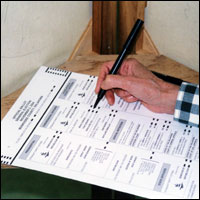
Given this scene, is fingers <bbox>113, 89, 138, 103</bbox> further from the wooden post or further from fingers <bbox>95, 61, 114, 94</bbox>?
the wooden post

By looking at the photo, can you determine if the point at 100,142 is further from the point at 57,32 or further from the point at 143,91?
the point at 57,32

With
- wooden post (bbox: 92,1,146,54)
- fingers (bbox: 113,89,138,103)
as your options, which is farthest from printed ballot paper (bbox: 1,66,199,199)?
wooden post (bbox: 92,1,146,54)

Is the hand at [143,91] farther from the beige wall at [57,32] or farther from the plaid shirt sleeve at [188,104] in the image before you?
the beige wall at [57,32]

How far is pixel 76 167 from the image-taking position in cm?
84

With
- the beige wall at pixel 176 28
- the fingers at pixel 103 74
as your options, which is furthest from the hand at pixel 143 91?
the beige wall at pixel 176 28

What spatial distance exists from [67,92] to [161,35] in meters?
0.35

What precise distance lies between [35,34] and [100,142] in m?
0.36

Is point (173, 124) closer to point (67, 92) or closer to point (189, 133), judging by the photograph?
point (189, 133)

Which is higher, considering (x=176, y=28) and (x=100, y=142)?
(x=176, y=28)

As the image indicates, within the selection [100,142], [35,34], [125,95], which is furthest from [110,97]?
[35,34]

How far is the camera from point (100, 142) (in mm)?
895

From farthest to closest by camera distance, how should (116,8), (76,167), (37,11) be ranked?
(116,8) → (37,11) → (76,167)

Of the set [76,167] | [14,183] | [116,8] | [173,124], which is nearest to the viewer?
[76,167]

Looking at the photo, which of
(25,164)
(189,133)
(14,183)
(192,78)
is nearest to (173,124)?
(189,133)
